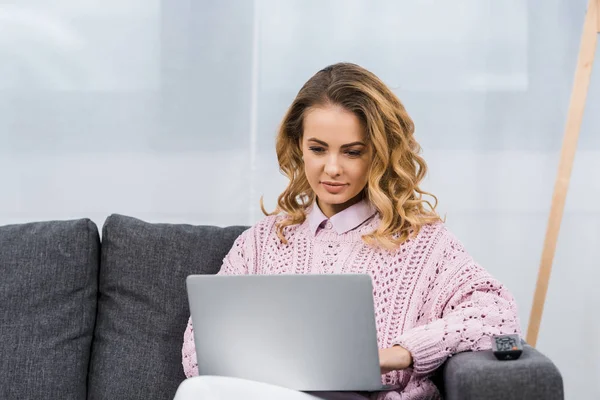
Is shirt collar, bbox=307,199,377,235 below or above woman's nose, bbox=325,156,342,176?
below

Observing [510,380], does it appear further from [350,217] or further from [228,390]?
[350,217]

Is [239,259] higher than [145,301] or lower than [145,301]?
higher

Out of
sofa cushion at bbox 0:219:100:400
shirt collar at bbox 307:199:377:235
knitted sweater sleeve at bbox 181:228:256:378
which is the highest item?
shirt collar at bbox 307:199:377:235

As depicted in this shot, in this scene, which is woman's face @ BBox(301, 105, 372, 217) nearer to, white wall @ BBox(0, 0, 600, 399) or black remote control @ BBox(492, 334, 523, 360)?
black remote control @ BBox(492, 334, 523, 360)

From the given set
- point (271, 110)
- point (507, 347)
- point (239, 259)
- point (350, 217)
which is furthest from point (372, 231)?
point (271, 110)

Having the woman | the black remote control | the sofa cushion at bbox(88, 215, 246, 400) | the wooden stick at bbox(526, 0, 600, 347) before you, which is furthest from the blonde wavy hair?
the wooden stick at bbox(526, 0, 600, 347)

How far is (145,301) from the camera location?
2.20m

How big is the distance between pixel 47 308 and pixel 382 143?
2.99 ft

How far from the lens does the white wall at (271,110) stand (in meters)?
2.87

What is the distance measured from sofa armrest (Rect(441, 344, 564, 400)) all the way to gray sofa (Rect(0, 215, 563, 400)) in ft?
2.60

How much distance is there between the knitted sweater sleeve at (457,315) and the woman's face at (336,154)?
0.26 m

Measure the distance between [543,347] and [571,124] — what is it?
0.77 meters

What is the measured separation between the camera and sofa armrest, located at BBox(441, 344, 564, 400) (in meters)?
1.58

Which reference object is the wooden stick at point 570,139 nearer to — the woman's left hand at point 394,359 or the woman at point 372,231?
the woman at point 372,231
